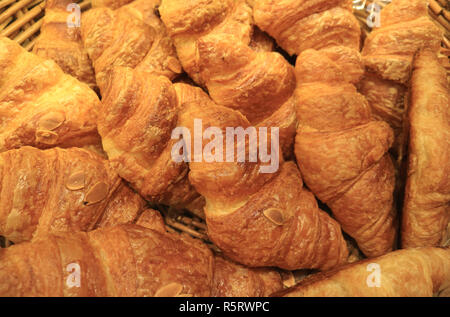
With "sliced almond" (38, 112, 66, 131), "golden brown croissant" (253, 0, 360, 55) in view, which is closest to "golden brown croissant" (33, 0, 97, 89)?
"sliced almond" (38, 112, 66, 131)

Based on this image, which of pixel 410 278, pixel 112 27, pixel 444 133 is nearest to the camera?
pixel 410 278

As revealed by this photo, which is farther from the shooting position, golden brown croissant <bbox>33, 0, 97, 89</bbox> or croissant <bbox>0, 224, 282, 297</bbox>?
golden brown croissant <bbox>33, 0, 97, 89</bbox>

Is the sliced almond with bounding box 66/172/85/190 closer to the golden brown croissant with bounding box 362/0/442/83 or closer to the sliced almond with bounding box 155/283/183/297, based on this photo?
Answer: the sliced almond with bounding box 155/283/183/297

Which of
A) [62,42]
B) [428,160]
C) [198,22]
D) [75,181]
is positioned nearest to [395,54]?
[428,160]

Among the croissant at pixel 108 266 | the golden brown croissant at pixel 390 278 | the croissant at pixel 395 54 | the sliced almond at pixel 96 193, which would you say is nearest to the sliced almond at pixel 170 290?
the croissant at pixel 108 266

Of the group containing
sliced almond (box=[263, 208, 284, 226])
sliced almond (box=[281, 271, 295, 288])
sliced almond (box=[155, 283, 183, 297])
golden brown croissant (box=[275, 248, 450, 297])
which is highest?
sliced almond (box=[263, 208, 284, 226])
